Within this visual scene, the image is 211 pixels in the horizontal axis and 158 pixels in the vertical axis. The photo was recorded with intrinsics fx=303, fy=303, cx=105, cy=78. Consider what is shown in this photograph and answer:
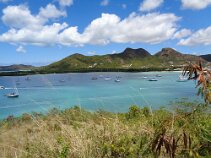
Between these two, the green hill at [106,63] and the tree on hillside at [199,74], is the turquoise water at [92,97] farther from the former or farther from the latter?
the green hill at [106,63]

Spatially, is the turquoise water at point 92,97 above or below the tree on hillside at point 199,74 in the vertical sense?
below

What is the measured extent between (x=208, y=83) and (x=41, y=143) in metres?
2.67

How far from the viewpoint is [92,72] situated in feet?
Result: 573

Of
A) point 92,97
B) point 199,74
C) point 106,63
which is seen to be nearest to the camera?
point 199,74

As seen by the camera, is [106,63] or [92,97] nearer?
[92,97]

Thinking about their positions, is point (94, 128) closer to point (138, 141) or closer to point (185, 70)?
point (138, 141)

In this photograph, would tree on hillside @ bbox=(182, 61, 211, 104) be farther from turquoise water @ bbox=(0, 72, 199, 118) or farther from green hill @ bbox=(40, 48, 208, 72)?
green hill @ bbox=(40, 48, 208, 72)

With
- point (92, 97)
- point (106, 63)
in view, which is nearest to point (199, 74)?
point (92, 97)

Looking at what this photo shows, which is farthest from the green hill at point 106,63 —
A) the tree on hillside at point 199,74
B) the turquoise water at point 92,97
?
the tree on hillside at point 199,74

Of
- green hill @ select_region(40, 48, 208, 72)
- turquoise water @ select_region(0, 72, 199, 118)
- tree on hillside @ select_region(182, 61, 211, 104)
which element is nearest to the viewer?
tree on hillside @ select_region(182, 61, 211, 104)

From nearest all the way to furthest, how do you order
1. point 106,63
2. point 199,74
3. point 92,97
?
point 199,74 → point 92,97 → point 106,63

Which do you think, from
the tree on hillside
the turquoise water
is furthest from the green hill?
the tree on hillside

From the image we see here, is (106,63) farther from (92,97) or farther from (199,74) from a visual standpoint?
(199,74)

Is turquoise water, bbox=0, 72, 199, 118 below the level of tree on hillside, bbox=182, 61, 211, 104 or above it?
below
